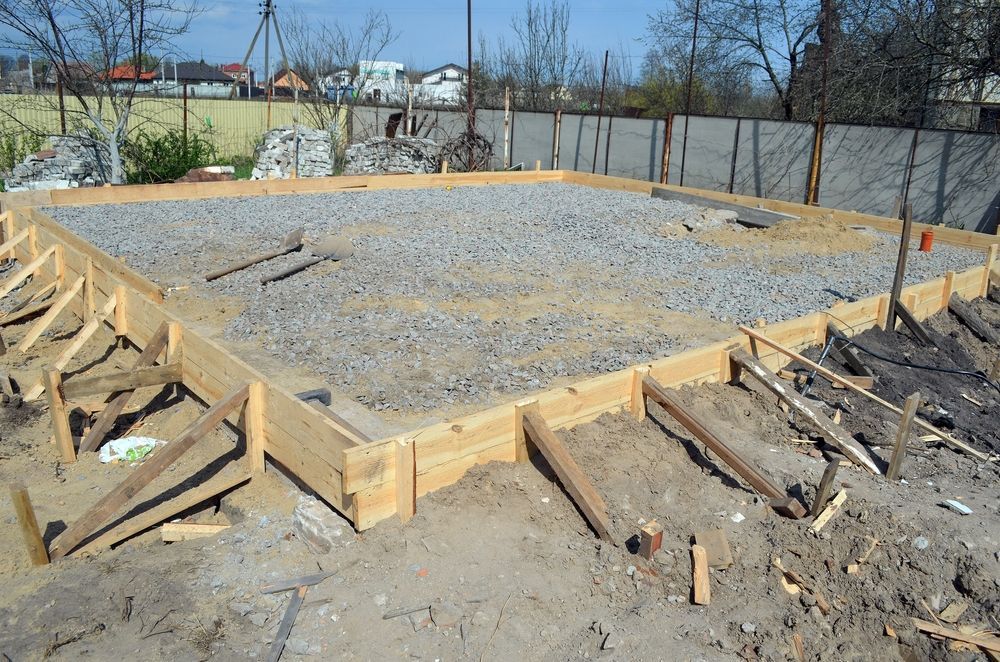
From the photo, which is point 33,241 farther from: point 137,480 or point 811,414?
point 811,414

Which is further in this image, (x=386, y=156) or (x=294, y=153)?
(x=386, y=156)

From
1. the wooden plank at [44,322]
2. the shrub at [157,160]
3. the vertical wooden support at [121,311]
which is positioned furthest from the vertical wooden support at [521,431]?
the shrub at [157,160]

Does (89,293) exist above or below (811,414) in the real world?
above

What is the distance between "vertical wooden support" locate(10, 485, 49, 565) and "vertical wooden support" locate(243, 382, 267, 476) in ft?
3.73

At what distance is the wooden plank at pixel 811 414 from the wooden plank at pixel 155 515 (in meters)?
3.54

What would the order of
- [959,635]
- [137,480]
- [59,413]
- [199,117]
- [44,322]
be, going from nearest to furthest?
[959,635], [137,480], [59,413], [44,322], [199,117]

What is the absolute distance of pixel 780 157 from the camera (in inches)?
634

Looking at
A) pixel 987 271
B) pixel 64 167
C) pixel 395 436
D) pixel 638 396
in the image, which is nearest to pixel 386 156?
pixel 64 167

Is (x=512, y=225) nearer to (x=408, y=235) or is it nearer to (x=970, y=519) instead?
(x=408, y=235)

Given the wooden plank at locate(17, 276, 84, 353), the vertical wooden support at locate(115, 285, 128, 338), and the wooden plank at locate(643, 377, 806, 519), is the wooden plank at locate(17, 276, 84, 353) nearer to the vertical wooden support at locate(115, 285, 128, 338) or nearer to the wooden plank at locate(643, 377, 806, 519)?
the vertical wooden support at locate(115, 285, 128, 338)

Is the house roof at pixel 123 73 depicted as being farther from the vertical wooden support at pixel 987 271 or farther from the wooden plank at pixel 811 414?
the vertical wooden support at pixel 987 271

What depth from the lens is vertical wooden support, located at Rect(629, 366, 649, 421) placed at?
507 centimetres

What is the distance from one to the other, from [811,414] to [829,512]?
1.25 metres

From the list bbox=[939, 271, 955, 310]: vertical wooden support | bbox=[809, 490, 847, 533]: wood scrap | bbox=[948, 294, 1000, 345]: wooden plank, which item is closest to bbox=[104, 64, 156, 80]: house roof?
bbox=[939, 271, 955, 310]: vertical wooden support
